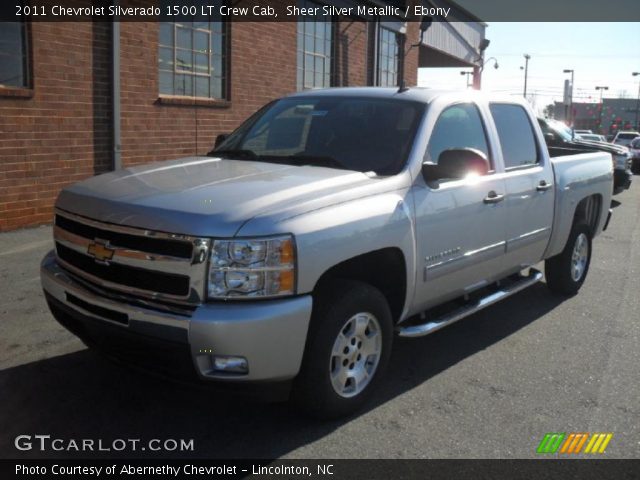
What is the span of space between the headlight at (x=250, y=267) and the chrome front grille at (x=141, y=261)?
2.8 inches

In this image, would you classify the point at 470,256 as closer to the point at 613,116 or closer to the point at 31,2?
the point at 31,2

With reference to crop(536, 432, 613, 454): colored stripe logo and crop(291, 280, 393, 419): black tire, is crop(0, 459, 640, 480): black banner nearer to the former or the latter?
crop(536, 432, 613, 454): colored stripe logo

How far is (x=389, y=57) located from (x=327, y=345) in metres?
15.7

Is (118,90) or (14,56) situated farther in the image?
(118,90)

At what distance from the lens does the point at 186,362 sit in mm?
3367

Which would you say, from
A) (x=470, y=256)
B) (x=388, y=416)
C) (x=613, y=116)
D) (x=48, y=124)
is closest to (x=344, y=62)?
(x=48, y=124)

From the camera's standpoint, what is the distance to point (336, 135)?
189 inches

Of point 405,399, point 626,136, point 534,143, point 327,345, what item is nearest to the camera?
→ point 327,345

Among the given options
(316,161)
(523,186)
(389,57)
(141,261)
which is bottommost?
(141,261)

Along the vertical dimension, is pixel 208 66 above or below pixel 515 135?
above

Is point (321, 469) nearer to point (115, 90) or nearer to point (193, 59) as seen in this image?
point (115, 90)

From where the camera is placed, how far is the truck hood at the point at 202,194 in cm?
342

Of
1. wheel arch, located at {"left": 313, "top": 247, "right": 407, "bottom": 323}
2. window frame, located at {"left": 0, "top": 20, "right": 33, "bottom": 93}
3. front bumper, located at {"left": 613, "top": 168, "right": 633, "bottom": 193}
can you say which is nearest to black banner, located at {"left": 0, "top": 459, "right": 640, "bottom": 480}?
wheel arch, located at {"left": 313, "top": 247, "right": 407, "bottom": 323}

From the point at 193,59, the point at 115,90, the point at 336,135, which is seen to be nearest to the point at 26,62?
the point at 115,90
